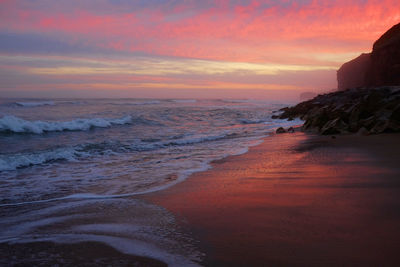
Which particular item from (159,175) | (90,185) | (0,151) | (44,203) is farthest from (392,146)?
(0,151)

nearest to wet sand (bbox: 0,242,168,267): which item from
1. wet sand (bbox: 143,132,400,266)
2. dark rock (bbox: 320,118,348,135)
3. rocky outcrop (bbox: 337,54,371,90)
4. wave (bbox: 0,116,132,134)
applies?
wet sand (bbox: 143,132,400,266)

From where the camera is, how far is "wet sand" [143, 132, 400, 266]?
2.18m

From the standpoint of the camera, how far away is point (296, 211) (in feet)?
10.0

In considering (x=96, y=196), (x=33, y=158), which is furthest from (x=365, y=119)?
(x=33, y=158)

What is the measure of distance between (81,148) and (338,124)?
8541 millimetres

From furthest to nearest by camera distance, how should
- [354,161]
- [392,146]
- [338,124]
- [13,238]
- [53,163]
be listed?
[338,124] → [53,163] → [392,146] → [354,161] → [13,238]

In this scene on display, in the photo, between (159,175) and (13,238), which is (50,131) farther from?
(13,238)

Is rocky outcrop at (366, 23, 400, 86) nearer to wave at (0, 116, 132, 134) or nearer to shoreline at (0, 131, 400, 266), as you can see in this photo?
wave at (0, 116, 132, 134)

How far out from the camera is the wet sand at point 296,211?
2.18m

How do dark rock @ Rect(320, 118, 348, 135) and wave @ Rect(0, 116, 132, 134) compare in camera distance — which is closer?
dark rock @ Rect(320, 118, 348, 135)

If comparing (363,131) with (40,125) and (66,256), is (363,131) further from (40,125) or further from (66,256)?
(40,125)

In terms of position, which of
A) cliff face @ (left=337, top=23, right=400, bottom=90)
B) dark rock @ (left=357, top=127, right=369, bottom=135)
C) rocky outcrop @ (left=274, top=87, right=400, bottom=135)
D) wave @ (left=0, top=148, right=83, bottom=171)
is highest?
cliff face @ (left=337, top=23, right=400, bottom=90)

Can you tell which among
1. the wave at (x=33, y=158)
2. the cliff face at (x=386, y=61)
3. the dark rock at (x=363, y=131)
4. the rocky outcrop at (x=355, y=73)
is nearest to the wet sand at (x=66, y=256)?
the wave at (x=33, y=158)

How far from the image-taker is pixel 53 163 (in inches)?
300
